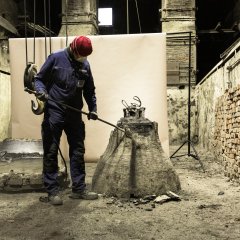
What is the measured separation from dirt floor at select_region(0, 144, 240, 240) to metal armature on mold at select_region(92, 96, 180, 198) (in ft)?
0.59

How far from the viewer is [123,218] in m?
3.34

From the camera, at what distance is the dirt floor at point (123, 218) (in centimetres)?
287

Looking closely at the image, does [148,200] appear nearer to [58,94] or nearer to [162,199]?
[162,199]

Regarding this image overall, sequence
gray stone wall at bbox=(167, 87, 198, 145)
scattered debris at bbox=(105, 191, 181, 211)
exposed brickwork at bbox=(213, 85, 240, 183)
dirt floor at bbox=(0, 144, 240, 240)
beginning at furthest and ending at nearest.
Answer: gray stone wall at bbox=(167, 87, 198, 145), exposed brickwork at bbox=(213, 85, 240, 183), scattered debris at bbox=(105, 191, 181, 211), dirt floor at bbox=(0, 144, 240, 240)

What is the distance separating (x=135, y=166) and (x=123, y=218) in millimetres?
876

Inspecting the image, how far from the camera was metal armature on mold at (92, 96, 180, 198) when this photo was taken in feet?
13.4

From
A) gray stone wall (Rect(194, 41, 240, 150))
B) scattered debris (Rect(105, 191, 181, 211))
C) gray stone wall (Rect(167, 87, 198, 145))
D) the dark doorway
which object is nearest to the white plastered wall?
gray stone wall (Rect(194, 41, 240, 150))

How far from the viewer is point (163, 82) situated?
6508 millimetres

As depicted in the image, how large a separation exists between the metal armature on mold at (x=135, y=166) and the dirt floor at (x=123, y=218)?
0.18 m

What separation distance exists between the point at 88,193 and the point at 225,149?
9.83 ft

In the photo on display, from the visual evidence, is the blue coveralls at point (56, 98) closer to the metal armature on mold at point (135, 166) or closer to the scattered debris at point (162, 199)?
the metal armature on mold at point (135, 166)

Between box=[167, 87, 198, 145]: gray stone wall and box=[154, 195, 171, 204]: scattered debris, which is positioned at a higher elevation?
box=[167, 87, 198, 145]: gray stone wall

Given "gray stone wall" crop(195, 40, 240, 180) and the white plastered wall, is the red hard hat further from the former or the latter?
the white plastered wall

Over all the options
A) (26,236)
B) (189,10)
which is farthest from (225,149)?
(189,10)
